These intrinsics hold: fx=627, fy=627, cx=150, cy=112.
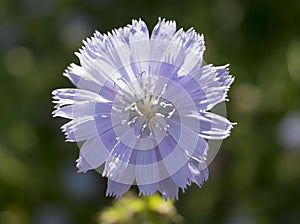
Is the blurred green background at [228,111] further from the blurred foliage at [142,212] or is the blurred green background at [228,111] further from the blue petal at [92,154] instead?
the blue petal at [92,154]

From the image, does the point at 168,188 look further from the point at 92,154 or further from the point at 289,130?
the point at 289,130

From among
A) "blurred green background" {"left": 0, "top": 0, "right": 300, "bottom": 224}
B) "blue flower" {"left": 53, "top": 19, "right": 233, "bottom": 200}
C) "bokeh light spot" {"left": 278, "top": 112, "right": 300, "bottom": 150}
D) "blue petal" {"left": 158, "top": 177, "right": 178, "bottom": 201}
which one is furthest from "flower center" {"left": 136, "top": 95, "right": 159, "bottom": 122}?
"bokeh light spot" {"left": 278, "top": 112, "right": 300, "bottom": 150}

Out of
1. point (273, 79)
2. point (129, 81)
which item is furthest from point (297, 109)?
point (129, 81)

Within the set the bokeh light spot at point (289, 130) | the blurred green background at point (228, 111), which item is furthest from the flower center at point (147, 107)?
the bokeh light spot at point (289, 130)

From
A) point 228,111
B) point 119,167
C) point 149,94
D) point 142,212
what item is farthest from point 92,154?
point 228,111

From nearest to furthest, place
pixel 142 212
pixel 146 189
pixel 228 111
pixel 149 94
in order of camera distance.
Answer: pixel 146 189 < pixel 149 94 < pixel 142 212 < pixel 228 111

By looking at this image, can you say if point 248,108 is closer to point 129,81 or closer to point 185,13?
Result: point 185,13
